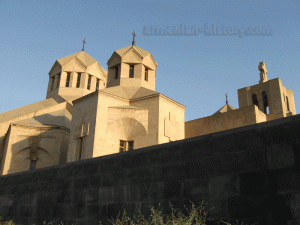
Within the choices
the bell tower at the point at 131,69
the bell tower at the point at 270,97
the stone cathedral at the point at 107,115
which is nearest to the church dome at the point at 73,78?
the stone cathedral at the point at 107,115

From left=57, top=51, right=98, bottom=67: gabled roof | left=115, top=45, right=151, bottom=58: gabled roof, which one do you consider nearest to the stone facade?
left=115, top=45, right=151, bottom=58: gabled roof

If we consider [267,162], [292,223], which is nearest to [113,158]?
[267,162]

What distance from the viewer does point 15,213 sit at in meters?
5.16

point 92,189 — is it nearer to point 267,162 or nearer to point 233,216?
point 233,216

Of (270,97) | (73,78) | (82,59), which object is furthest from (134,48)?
(270,97)

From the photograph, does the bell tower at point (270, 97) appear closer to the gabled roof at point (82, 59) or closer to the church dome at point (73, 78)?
the church dome at point (73, 78)

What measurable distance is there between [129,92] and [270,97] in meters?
12.0

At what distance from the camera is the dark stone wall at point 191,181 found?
8.61 ft

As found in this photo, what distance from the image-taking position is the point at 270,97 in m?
20.9

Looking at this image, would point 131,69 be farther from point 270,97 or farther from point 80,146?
point 270,97

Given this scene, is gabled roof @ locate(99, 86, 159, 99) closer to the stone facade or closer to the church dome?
the stone facade

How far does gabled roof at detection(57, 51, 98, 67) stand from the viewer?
25.2 m

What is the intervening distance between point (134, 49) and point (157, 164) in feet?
47.0

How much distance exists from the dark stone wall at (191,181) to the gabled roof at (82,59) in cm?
2164
